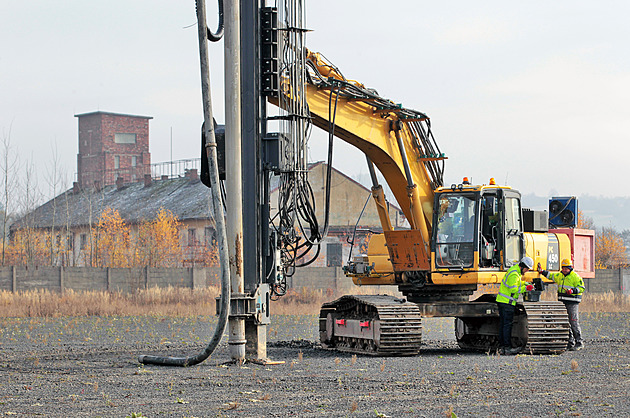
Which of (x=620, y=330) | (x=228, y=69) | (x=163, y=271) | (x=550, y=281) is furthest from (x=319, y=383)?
(x=163, y=271)

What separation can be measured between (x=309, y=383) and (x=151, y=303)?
76.6 feet

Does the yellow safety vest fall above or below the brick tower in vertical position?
below

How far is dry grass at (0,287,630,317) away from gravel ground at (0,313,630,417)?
1109cm

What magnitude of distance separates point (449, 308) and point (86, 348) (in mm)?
7904

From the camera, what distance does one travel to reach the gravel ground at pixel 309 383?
10.2m

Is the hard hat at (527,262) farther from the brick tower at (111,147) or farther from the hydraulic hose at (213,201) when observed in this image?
the brick tower at (111,147)

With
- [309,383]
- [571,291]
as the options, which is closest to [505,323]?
[571,291]

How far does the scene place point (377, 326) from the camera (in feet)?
55.7

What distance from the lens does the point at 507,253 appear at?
18.0 m

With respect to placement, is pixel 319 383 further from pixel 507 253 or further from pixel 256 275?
pixel 507 253

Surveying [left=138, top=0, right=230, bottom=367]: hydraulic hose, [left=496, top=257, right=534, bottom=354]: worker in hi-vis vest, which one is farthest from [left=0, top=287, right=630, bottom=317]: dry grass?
[left=138, top=0, right=230, bottom=367]: hydraulic hose

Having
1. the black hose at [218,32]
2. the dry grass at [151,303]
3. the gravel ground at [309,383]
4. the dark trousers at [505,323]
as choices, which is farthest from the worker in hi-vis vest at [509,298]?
the dry grass at [151,303]

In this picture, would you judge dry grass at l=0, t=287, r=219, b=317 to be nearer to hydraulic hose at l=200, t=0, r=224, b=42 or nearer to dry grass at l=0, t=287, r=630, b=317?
dry grass at l=0, t=287, r=630, b=317

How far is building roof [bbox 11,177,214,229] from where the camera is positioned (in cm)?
6725
